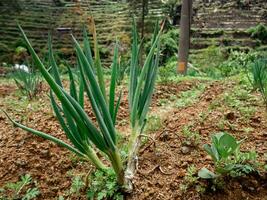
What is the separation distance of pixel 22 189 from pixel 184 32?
5.46 metres

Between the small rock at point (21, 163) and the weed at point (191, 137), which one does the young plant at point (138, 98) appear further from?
the small rock at point (21, 163)

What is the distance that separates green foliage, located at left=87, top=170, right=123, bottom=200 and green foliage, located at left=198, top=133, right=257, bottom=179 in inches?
13.2

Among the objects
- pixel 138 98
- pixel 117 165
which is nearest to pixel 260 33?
pixel 138 98

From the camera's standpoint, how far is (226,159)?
149 cm

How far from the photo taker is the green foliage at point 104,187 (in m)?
1.37

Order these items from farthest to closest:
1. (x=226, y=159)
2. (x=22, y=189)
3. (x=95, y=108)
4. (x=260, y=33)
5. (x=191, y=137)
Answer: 1. (x=260, y=33)
2. (x=191, y=137)
3. (x=22, y=189)
4. (x=226, y=159)
5. (x=95, y=108)

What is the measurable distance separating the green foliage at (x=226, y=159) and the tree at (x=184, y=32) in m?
5.01

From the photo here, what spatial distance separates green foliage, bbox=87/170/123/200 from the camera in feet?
4.48

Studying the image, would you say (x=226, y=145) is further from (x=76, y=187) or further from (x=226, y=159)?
(x=76, y=187)

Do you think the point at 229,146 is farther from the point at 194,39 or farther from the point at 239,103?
the point at 194,39

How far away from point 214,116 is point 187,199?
852 millimetres

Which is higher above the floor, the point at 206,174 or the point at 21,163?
the point at 206,174

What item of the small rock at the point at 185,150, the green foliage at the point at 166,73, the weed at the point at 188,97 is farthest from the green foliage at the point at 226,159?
the green foliage at the point at 166,73

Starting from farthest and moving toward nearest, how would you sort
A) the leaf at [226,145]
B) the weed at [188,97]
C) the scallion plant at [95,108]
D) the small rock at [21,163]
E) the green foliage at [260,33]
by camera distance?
1. the green foliage at [260,33]
2. the weed at [188,97]
3. the small rock at [21,163]
4. the leaf at [226,145]
5. the scallion plant at [95,108]
